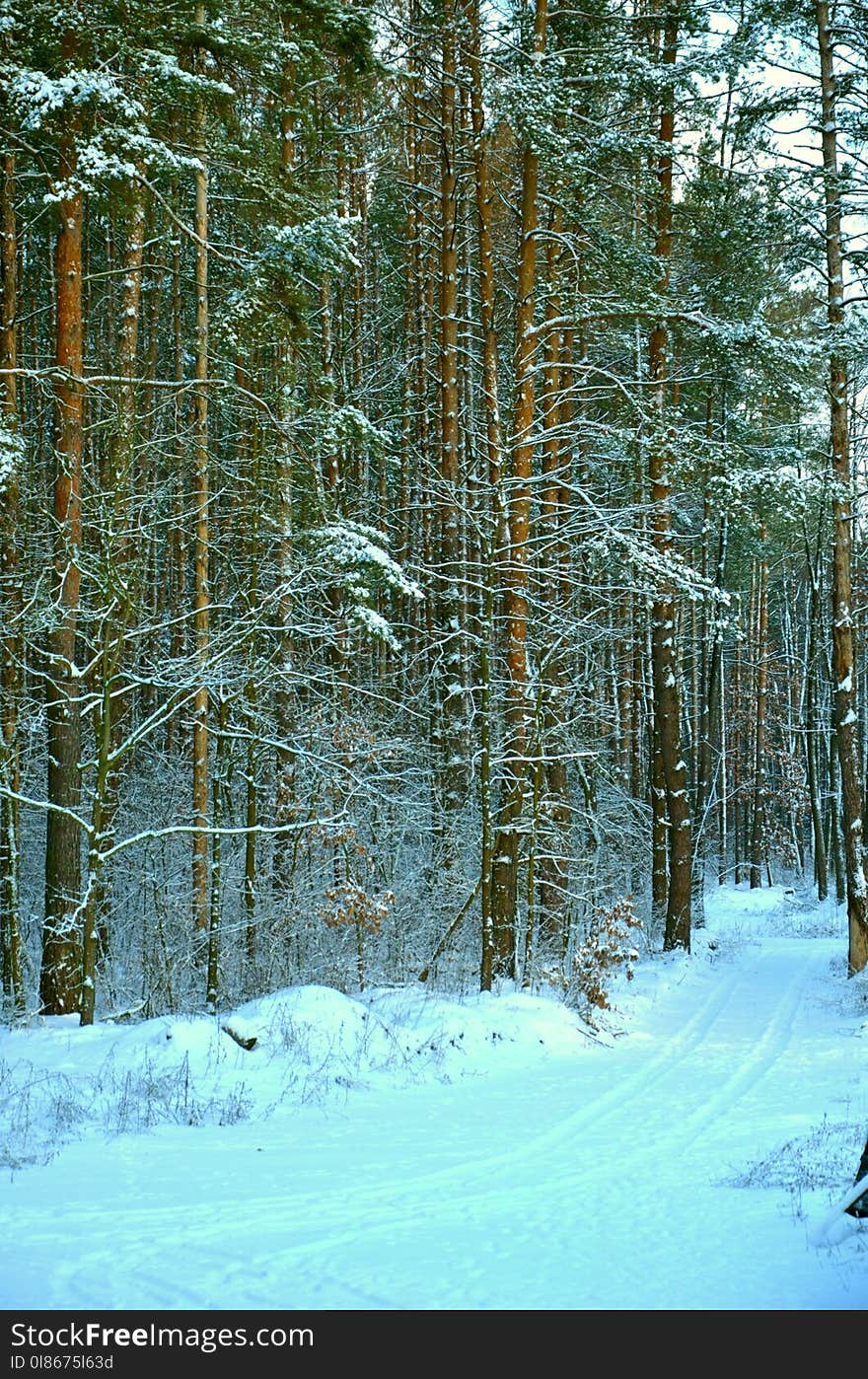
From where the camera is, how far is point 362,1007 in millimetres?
10891

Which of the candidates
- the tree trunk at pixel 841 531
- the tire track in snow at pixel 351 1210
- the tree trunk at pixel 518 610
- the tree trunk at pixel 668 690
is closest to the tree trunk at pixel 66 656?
the tree trunk at pixel 518 610

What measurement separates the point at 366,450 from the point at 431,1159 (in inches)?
456

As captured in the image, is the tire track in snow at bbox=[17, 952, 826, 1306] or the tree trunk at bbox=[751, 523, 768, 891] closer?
the tire track in snow at bbox=[17, 952, 826, 1306]

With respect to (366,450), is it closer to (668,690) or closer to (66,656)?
(668,690)

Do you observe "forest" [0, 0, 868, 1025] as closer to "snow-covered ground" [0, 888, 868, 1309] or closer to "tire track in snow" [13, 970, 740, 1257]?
"snow-covered ground" [0, 888, 868, 1309]

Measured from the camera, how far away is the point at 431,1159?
7125 mm

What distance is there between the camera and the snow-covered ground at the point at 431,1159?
482cm

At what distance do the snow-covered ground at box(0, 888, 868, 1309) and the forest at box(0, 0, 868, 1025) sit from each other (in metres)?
1.77

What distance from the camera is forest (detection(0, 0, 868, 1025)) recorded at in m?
10.8

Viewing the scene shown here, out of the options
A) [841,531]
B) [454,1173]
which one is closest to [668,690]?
[841,531]

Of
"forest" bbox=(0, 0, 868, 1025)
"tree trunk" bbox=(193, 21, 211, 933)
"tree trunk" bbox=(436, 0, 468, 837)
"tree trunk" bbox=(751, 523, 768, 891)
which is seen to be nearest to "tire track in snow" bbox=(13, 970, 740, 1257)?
"forest" bbox=(0, 0, 868, 1025)

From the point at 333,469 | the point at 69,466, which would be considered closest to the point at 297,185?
the point at 69,466
